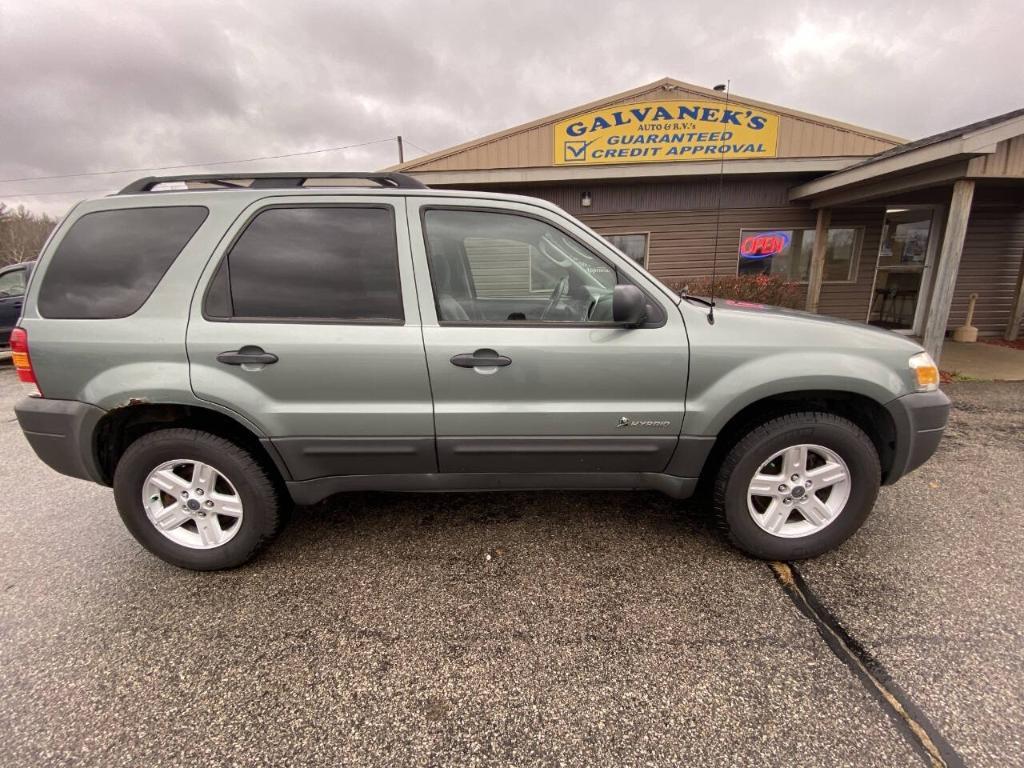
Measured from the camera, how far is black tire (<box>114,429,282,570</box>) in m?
2.34

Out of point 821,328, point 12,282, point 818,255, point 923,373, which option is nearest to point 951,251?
point 818,255

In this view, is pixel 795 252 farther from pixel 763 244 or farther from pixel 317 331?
pixel 317 331

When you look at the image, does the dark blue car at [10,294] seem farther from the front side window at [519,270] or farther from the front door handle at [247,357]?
the front side window at [519,270]

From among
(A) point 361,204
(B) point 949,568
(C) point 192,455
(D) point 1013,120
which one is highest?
(D) point 1013,120

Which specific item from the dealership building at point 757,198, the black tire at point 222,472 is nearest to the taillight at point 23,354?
the black tire at point 222,472

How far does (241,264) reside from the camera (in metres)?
2.28

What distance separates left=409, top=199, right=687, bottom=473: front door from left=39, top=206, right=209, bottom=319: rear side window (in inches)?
45.3

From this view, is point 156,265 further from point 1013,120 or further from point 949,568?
point 1013,120

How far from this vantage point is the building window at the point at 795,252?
9297 millimetres

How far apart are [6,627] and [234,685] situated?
1.26 meters

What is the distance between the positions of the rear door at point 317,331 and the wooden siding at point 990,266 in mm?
11180

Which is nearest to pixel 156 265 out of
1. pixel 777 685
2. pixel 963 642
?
pixel 777 685

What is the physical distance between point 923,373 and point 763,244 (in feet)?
26.3

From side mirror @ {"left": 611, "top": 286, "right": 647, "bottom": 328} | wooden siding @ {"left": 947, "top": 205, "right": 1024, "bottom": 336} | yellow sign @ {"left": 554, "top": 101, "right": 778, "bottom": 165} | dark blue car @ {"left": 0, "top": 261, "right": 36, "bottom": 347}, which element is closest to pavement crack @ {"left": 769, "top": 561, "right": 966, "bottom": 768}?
side mirror @ {"left": 611, "top": 286, "right": 647, "bottom": 328}
